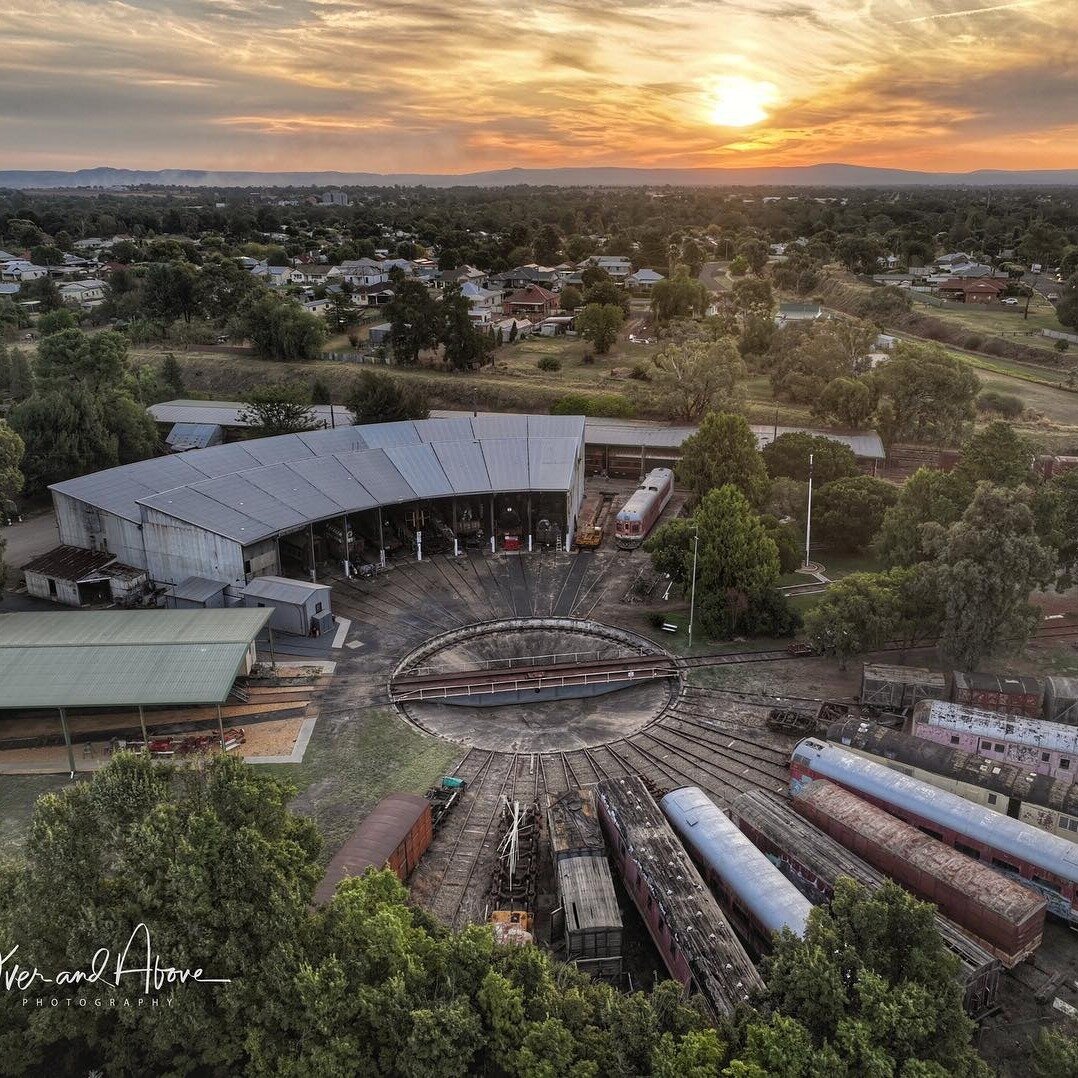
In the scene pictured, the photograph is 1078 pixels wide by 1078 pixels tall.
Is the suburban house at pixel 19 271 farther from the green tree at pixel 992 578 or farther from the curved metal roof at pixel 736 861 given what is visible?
the curved metal roof at pixel 736 861

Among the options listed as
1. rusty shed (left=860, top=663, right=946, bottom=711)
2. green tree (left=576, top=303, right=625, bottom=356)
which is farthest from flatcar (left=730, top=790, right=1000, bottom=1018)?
green tree (left=576, top=303, right=625, bottom=356)

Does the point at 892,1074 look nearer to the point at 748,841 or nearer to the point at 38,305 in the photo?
the point at 748,841

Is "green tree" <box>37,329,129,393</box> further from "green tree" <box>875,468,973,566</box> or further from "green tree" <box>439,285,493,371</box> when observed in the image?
"green tree" <box>875,468,973,566</box>

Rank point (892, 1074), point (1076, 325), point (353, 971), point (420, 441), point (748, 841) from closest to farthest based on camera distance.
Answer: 1. point (892, 1074)
2. point (353, 971)
3. point (748, 841)
4. point (420, 441)
5. point (1076, 325)

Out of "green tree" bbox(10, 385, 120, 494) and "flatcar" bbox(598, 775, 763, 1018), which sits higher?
"green tree" bbox(10, 385, 120, 494)

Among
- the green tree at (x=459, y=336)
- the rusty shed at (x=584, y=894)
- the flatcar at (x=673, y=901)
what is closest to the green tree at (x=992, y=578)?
the flatcar at (x=673, y=901)

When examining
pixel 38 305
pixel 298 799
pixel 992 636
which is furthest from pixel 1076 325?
pixel 38 305
